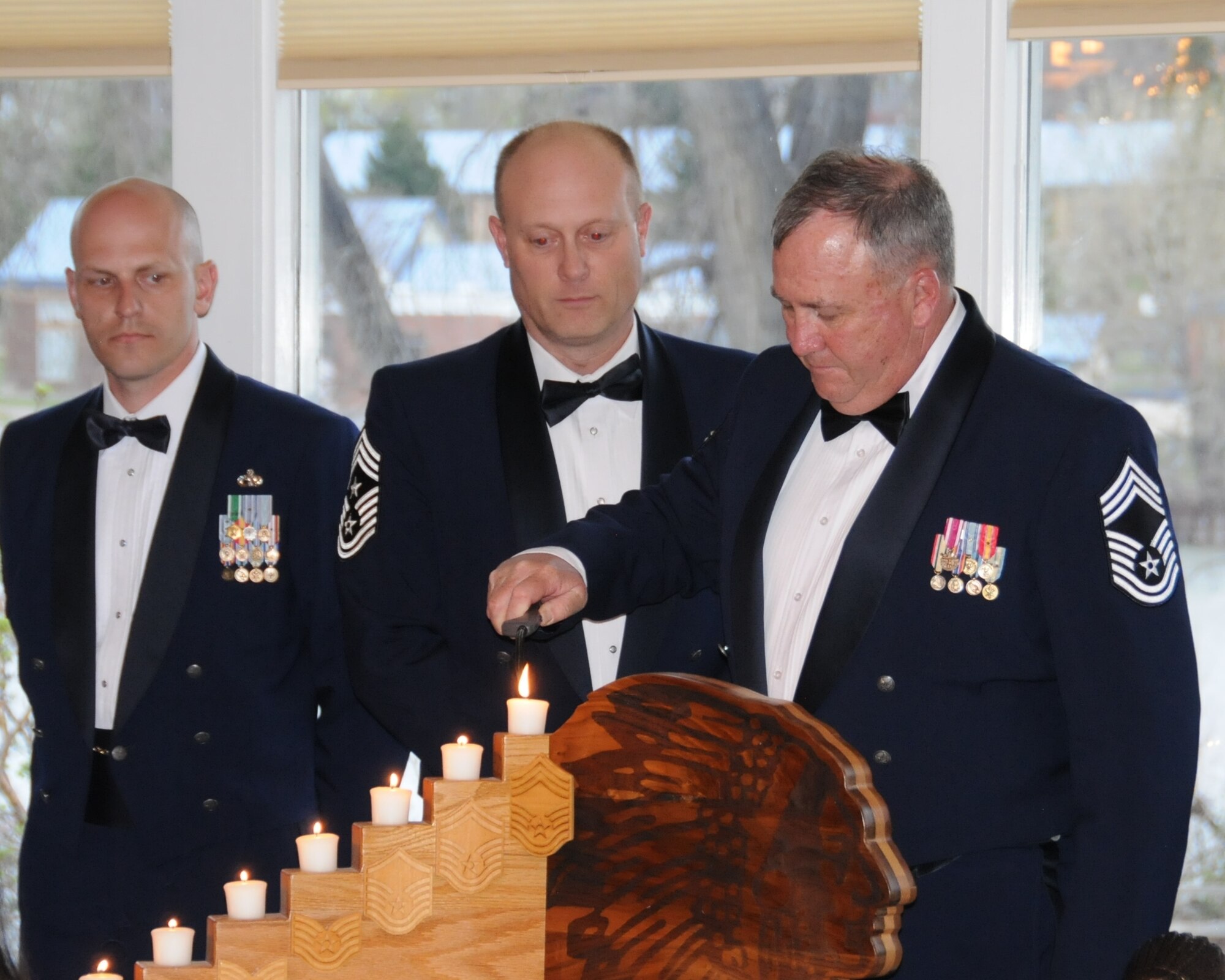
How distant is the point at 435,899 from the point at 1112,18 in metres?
2.04

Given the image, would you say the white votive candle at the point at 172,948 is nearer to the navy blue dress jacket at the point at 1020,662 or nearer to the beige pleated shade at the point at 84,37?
the navy blue dress jacket at the point at 1020,662

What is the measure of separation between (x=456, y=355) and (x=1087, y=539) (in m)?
1.10

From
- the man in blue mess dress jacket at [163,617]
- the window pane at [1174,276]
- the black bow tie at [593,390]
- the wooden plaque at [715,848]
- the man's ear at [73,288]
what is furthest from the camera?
the window pane at [1174,276]

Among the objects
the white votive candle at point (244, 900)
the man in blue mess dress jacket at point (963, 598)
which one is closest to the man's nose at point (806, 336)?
the man in blue mess dress jacket at point (963, 598)

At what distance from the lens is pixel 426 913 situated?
4.27 feet

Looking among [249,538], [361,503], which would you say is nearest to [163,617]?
[249,538]

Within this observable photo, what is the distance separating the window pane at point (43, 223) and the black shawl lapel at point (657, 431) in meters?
1.41

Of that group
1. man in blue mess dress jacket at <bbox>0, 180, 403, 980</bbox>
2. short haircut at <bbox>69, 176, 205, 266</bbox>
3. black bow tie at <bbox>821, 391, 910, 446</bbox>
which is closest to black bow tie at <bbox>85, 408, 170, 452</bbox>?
man in blue mess dress jacket at <bbox>0, 180, 403, 980</bbox>

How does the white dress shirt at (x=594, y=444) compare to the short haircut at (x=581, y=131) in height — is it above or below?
below

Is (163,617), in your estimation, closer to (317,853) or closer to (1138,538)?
(317,853)

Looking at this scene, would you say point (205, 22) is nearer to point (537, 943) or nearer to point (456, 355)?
point (456, 355)

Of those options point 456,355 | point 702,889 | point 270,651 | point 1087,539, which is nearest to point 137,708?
point 270,651

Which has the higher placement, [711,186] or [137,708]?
[711,186]

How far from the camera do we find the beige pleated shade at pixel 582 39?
275cm
